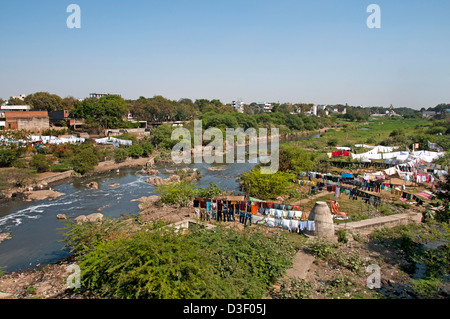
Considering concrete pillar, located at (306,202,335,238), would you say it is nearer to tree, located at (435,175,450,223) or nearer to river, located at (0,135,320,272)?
tree, located at (435,175,450,223)

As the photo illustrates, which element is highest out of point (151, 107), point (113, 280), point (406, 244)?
point (151, 107)

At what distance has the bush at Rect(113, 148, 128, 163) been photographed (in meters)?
37.8

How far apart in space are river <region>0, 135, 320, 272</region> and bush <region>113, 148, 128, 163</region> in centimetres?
376

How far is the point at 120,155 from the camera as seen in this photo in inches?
1495

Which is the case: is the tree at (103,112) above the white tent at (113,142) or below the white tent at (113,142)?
above

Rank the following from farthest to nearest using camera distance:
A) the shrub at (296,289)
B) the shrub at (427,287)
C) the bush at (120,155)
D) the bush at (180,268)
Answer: the bush at (120,155)
the shrub at (427,287)
the shrub at (296,289)
the bush at (180,268)

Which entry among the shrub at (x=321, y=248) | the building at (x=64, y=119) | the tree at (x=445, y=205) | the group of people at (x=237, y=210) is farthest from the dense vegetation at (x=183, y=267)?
the building at (x=64, y=119)

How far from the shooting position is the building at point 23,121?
148 ft

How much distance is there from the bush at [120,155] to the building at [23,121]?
17.3 meters

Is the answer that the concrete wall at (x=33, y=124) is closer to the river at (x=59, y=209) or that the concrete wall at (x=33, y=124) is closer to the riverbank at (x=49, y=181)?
the riverbank at (x=49, y=181)

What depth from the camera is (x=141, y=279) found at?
23.4ft
